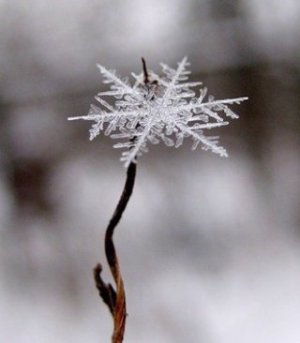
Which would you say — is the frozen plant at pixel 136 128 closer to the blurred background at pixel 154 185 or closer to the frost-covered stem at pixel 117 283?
the frost-covered stem at pixel 117 283

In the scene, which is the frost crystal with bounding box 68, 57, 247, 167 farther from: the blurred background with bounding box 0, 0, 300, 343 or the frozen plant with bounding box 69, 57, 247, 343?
the blurred background with bounding box 0, 0, 300, 343

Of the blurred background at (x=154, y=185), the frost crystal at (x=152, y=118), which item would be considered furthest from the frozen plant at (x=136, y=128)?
the blurred background at (x=154, y=185)

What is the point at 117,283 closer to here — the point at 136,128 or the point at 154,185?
the point at 136,128

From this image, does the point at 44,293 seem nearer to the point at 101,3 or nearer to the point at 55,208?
the point at 55,208

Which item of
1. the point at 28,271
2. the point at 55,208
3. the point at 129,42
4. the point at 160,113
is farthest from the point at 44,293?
the point at 160,113

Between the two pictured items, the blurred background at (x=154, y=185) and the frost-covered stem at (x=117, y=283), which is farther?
the blurred background at (x=154, y=185)
